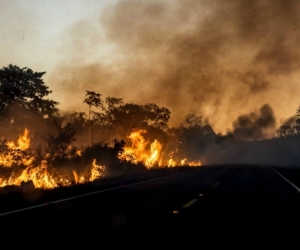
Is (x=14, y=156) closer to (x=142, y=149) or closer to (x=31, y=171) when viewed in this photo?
(x=31, y=171)

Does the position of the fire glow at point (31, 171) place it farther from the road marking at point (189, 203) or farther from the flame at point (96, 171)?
the road marking at point (189, 203)

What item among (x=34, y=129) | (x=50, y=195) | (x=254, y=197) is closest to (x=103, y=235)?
(x=50, y=195)

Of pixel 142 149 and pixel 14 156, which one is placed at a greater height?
pixel 142 149

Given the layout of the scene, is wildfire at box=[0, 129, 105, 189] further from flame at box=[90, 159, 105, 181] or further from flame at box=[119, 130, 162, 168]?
flame at box=[119, 130, 162, 168]

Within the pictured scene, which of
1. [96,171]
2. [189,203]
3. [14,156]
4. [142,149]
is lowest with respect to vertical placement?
[189,203]

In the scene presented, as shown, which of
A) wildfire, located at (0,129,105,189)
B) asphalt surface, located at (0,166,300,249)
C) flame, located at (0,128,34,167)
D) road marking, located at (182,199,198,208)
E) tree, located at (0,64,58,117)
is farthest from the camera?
tree, located at (0,64,58,117)

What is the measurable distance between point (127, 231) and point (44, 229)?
1.62 meters

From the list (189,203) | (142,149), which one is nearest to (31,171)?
(189,203)

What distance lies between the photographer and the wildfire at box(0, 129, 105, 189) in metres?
26.9

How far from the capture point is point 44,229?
833 cm

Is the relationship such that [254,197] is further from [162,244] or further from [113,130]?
[113,130]

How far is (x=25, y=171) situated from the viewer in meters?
28.4

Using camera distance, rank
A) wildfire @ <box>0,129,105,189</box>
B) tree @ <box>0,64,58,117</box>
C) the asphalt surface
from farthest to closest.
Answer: tree @ <box>0,64,58,117</box>, wildfire @ <box>0,129,105,189</box>, the asphalt surface

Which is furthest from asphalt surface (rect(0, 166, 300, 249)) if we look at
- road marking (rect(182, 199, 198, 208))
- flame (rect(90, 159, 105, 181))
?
flame (rect(90, 159, 105, 181))
